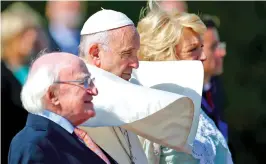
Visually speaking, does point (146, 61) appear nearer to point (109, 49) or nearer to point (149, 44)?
point (149, 44)

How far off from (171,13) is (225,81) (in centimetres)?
304

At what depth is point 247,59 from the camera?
7586 millimetres

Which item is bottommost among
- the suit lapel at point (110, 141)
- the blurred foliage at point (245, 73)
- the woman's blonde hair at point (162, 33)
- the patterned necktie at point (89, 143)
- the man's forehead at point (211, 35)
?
the blurred foliage at point (245, 73)

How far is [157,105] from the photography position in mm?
3748

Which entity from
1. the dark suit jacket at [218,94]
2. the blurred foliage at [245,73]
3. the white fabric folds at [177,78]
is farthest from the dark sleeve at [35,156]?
the blurred foliage at [245,73]

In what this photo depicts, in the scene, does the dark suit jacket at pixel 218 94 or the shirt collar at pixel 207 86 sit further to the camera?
the dark suit jacket at pixel 218 94

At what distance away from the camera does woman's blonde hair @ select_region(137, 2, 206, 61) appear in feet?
15.0

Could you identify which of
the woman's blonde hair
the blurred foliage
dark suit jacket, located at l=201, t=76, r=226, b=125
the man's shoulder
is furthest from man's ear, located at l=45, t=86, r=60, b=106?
the blurred foliage

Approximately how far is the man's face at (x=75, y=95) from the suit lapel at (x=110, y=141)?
42cm

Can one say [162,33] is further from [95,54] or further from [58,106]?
[58,106]

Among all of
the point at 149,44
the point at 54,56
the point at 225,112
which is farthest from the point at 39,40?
the point at 225,112

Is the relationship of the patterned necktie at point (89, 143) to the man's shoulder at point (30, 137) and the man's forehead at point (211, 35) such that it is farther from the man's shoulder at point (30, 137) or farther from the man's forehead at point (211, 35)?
the man's forehead at point (211, 35)

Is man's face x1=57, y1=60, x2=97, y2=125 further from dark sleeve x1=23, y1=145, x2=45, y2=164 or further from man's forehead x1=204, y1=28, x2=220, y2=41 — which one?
man's forehead x1=204, y1=28, x2=220, y2=41

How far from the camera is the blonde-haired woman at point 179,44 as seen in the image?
451 cm
